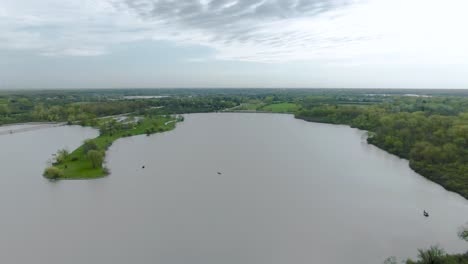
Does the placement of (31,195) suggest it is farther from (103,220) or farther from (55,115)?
(55,115)

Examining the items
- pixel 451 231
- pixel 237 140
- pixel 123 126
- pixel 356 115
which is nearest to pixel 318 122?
pixel 356 115

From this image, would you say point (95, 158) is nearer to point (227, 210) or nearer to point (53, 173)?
point (53, 173)

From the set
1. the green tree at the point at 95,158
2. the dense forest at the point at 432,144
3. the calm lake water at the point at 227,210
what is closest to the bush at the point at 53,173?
the calm lake water at the point at 227,210

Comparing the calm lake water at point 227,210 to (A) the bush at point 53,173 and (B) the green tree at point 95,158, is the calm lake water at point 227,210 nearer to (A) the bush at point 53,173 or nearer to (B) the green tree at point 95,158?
(A) the bush at point 53,173

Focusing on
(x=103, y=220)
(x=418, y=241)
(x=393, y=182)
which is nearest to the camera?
(x=418, y=241)

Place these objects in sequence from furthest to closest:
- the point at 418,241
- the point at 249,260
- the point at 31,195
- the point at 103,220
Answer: the point at 31,195
the point at 103,220
the point at 418,241
the point at 249,260

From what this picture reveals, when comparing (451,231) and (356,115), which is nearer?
(451,231)

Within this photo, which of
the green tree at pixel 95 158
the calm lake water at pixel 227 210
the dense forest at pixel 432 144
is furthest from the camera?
the green tree at pixel 95 158

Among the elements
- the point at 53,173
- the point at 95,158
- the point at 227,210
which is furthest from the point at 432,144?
the point at 53,173
